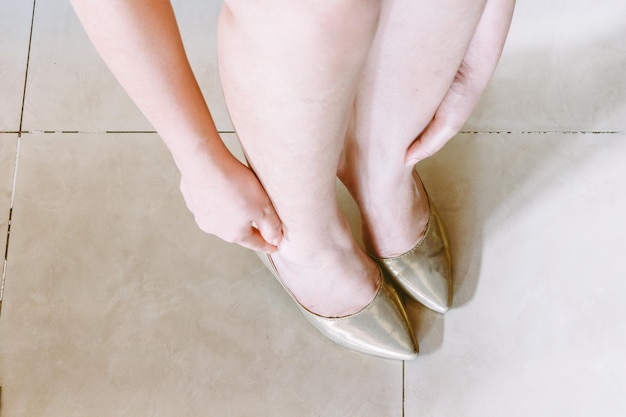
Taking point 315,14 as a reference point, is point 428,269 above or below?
below

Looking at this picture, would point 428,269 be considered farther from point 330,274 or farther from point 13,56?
point 13,56

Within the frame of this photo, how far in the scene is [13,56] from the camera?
1.07 meters

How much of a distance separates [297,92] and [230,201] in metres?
0.15

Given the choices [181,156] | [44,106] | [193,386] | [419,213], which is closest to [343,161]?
[419,213]

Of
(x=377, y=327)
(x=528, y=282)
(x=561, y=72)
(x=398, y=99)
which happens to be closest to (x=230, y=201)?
(x=398, y=99)

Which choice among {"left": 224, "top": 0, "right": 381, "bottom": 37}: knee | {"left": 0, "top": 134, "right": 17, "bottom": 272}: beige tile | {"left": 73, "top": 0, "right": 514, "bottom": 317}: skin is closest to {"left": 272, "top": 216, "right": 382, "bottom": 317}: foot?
{"left": 73, "top": 0, "right": 514, "bottom": 317}: skin

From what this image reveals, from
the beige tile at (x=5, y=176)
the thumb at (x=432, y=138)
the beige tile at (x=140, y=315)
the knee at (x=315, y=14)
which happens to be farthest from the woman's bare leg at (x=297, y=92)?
the beige tile at (x=5, y=176)

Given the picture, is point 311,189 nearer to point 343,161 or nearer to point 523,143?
point 343,161

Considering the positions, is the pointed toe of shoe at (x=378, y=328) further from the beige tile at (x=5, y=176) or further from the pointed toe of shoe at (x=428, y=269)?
the beige tile at (x=5, y=176)

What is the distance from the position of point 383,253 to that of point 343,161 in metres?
0.16

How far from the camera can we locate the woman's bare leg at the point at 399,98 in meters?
0.52

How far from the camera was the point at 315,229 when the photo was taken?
62cm

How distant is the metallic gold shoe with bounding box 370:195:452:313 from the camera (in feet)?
2.80

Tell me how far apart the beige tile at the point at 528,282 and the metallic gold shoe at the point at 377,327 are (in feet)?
0.16
